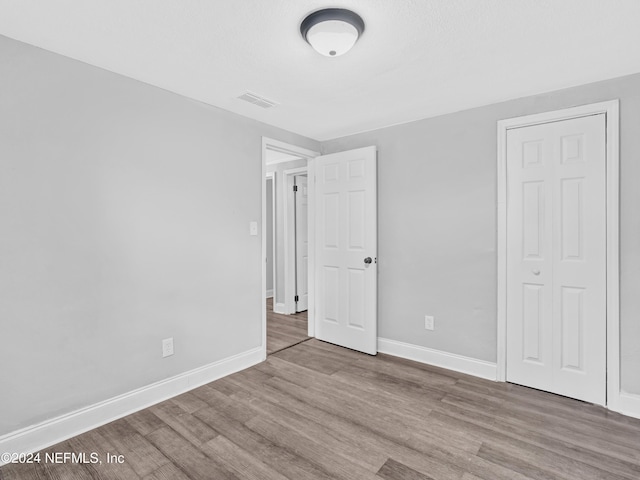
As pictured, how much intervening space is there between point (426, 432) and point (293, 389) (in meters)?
1.05

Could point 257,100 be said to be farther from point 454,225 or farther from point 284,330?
point 284,330

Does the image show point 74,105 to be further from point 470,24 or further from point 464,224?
point 464,224

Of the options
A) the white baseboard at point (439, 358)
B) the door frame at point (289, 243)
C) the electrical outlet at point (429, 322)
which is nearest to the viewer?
the white baseboard at point (439, 358)

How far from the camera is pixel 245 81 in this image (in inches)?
93.3

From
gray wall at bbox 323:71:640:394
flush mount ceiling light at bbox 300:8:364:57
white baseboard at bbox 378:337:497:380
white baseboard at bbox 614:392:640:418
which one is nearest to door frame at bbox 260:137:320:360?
gray wall at bbox 323:71:640:394

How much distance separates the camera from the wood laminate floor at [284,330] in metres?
3.65

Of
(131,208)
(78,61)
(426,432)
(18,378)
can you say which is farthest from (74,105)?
(426,432)

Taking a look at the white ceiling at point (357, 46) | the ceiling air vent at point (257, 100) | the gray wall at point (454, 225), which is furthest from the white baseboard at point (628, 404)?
the ceiling air vent at point (257, 100)

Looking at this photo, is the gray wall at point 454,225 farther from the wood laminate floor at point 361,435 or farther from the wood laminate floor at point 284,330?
the wood laminate floor at point 284,330

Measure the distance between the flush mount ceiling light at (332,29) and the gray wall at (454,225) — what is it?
160 centimetres

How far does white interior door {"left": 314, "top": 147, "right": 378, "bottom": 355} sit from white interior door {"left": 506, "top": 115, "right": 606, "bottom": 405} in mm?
1226

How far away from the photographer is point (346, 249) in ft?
11.7

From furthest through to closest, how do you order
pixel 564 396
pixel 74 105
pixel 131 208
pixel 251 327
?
1. pixel 251 327
2. pixel 564 396
3. pixel 131 208
4. pixel 74 105

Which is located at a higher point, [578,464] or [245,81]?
[245,81]
